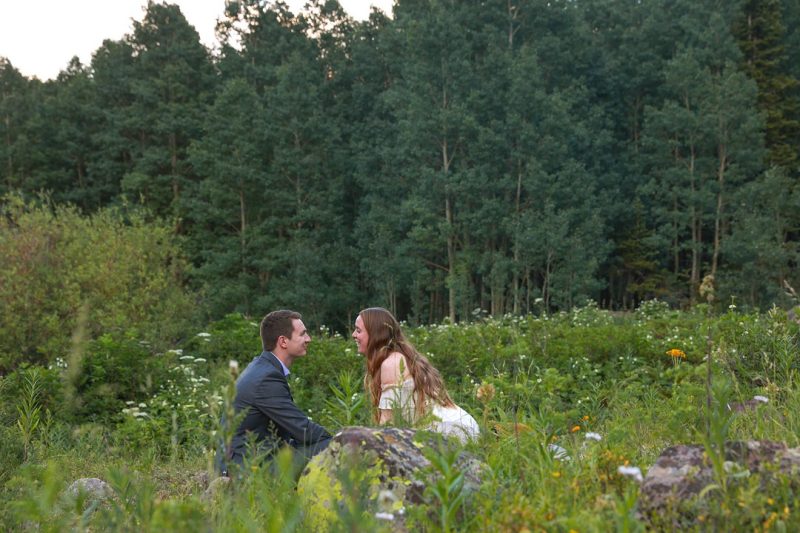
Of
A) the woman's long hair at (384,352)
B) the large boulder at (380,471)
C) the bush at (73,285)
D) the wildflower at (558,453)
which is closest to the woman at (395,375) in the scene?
the woman's long hair at (384,352)

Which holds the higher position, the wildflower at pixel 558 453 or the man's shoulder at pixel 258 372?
the wildflower at pixel 558 453

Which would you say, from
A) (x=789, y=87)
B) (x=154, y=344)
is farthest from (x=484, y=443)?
(x=789, y=87)

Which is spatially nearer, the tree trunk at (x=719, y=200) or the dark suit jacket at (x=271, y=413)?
the dark suit jacket at (x=271, y=413)

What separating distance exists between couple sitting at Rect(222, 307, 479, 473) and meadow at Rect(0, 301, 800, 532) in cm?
20

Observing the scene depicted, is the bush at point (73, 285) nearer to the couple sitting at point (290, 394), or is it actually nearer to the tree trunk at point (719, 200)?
the couple sitting at point (290, 394)

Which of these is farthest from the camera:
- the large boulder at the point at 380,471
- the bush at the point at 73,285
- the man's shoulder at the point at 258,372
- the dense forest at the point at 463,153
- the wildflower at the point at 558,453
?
the dense forest at the point at 463,153

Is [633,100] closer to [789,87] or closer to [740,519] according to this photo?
[789,87]

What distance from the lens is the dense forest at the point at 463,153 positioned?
103 ft

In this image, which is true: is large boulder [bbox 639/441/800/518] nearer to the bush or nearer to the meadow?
the meadow

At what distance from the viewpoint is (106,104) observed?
44.0m

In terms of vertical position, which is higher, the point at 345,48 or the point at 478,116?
the point at 345,48

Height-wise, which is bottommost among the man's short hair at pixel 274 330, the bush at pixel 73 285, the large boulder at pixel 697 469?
the bush at pixel 73 285

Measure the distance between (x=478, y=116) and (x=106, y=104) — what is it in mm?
21283

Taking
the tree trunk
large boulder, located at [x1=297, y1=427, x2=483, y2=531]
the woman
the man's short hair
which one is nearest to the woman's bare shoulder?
Answer: the woman
